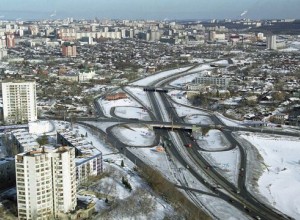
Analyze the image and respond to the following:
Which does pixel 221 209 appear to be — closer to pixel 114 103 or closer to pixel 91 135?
pixel 91 135

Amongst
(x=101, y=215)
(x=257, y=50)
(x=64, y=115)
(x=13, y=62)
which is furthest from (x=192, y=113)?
(x=257, y=50)

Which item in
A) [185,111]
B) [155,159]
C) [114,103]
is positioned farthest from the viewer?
[114,103]

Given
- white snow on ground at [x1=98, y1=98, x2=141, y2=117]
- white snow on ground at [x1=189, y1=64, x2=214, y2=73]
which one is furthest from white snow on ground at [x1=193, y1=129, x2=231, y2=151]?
white snow on ground at [x1=189, y1=64, x2=214, y2=73]

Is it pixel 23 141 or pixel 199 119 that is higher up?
pixel 23 141

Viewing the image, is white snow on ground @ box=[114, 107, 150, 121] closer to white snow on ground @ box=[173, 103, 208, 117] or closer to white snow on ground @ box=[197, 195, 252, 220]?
white snow on ground @ box=[173, 103, 208, 117]

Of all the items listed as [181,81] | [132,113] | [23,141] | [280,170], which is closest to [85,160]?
[23,141]

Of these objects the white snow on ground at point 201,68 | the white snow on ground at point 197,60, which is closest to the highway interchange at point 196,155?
the white snow on ground at point 201,68
